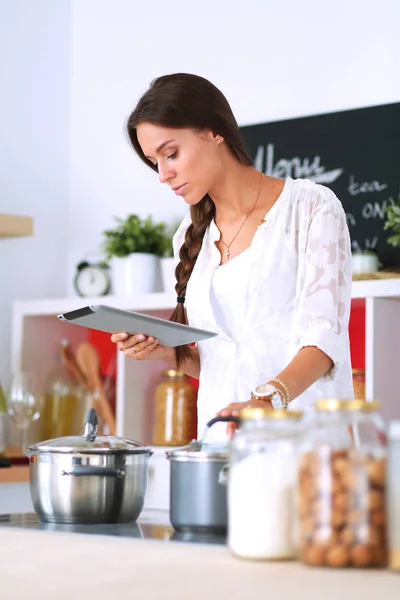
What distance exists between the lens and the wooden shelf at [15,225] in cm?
361

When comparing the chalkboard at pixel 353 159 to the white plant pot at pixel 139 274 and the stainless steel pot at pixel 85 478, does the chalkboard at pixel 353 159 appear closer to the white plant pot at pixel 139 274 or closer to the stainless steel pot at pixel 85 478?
the white plant pot at pixel 139 274

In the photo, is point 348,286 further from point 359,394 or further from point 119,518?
Result: point 359,394

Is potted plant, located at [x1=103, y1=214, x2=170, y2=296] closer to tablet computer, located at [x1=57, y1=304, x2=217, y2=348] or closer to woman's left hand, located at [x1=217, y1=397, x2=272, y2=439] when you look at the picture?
tablet computer, located at [x1=57, y1=304, x2=217, y2=348]

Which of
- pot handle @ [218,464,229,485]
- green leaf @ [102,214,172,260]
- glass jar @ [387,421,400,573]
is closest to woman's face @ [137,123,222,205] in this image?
pot handle @ [218,464,229,485]

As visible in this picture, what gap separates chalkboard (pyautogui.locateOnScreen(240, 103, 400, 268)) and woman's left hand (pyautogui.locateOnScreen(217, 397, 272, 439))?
171 centimetres

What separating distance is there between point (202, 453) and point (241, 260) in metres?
0.76

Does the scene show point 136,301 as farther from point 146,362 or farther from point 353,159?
point 353,159

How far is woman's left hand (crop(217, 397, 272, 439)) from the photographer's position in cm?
141

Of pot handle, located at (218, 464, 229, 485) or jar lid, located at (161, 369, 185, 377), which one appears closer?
pot handle, located at (218, 464, 229, 485)

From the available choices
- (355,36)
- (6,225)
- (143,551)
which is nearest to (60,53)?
(6,225)

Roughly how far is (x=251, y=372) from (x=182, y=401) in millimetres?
1402

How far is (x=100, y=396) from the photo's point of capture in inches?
147

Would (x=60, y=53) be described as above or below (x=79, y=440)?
above

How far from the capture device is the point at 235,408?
1.48 m
